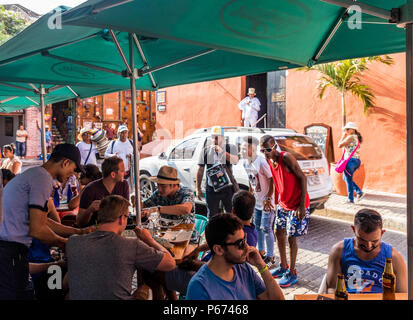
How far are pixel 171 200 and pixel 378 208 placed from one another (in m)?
5.66

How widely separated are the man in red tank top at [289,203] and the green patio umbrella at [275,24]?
4.22ft

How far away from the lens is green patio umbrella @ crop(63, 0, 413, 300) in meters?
2.19

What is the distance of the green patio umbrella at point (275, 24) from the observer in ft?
7.18

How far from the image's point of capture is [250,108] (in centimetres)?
1252

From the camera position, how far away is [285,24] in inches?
122

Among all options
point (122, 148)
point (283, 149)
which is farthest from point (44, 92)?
point (283, 149)

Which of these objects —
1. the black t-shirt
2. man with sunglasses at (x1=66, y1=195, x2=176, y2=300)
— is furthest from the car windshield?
man with sunglasses at (x1=66, y1=195, x2=176, y2=300)

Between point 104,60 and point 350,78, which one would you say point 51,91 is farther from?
point 350,78

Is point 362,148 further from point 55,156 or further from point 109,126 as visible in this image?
point 109,126

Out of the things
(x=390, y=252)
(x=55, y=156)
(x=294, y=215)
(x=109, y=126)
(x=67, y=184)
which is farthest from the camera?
(x=109, y=126)

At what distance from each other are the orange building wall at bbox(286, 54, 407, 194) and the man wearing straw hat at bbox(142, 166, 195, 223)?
23.7 ft
